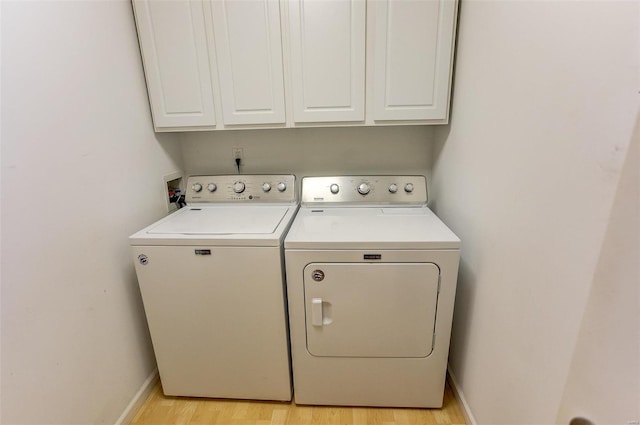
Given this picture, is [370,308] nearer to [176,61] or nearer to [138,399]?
[138,399]

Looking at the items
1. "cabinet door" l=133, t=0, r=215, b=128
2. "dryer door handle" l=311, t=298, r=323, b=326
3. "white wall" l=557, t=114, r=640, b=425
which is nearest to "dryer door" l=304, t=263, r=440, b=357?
"dryer door handle" l=311, t=298, r=323, b=326

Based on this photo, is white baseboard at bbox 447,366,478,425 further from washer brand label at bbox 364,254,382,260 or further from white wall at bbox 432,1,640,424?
washer brand label at bbox 364,254,382,260

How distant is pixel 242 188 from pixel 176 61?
2.49 feet

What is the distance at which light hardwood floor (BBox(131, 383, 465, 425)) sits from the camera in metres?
1.52

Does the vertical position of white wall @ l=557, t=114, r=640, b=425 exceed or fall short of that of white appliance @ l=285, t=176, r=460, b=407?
it exceeds it

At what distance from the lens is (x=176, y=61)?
1589 millimetres

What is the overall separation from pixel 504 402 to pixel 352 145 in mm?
1493

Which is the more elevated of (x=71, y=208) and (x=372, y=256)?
(x=71, y=208)

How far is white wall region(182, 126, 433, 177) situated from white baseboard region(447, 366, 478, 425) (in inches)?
48.3

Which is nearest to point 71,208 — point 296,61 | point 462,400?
point 296,61

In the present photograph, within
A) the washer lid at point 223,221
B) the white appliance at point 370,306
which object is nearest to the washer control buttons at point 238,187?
the washer lid at point 223,221

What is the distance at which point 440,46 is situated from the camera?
1.49 metres

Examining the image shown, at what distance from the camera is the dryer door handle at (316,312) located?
1380 millimetres

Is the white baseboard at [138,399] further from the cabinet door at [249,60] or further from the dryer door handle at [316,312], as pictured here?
the cabinet door at [249,60]
